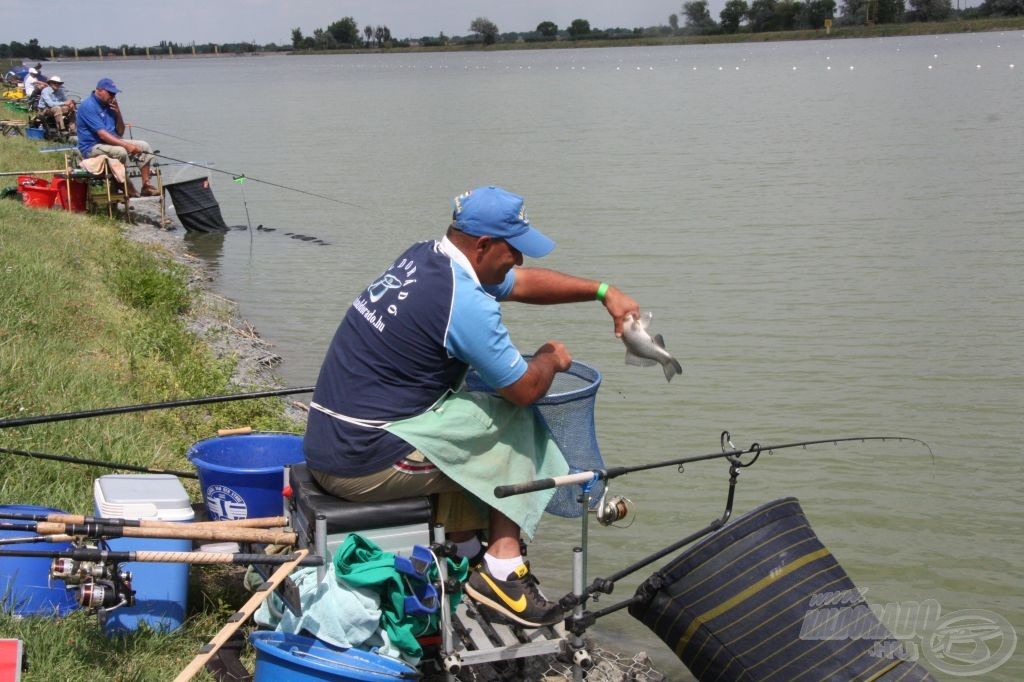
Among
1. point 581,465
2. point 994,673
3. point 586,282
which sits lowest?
point 994,673

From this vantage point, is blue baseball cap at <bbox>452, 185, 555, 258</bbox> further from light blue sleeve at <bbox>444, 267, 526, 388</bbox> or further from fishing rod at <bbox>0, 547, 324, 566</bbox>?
fishing rod at <bbox>0, 547, 324, 566</bbox>

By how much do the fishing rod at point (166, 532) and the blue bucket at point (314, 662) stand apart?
0.35m

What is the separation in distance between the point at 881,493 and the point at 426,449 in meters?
3.88

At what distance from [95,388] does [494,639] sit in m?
3.23

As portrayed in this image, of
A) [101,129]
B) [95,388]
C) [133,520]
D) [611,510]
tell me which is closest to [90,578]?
[133,520]

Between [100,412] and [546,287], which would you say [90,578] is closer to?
→ [100,412]

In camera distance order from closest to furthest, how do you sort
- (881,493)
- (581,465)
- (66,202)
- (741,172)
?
(581,465), (881,493), (66,202), (741,172)

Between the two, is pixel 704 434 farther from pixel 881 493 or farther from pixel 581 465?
pixel 581 465

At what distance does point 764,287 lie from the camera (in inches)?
456

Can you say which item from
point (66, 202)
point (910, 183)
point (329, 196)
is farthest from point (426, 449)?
point (329, 196)

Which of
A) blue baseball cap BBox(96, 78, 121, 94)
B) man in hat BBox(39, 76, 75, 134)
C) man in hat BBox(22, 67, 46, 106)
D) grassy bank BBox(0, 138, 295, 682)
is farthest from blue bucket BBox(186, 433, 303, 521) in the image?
man in hat BBox(22, 67, 46, 106)

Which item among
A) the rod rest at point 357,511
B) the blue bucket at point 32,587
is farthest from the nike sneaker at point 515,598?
the blue bucket at point 32,587

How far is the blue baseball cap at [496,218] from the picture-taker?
12.5 ft

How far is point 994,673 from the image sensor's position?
5.14 m
